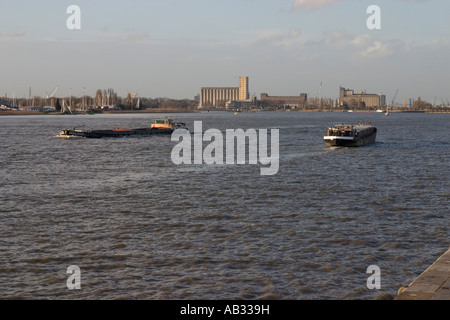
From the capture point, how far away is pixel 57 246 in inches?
922

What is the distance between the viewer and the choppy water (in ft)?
62.2

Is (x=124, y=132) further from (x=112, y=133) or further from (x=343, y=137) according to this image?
(x=343, y=137)

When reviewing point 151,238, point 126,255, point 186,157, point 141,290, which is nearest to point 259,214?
point 151,238

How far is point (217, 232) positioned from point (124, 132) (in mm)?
85348

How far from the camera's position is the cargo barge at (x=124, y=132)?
333ft

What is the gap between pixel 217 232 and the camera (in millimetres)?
26141

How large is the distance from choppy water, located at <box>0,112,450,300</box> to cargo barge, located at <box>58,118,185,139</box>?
51.9m

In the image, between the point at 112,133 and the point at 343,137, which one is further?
the point at 112,133

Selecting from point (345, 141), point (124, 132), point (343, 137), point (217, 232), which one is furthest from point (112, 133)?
point (217, 232)

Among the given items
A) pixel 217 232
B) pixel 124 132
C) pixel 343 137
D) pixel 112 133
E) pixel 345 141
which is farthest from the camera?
pixel 124 132

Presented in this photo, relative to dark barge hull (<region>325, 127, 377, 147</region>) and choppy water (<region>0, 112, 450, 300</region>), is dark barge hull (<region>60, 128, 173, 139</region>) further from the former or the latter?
choppy water (<region>0, 112, 450, 300</region>)

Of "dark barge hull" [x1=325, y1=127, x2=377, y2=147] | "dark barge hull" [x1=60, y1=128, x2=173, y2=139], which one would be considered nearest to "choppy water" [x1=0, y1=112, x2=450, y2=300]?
"dark barge hull" [x1=325, y1=127, x2=377, y2=147]

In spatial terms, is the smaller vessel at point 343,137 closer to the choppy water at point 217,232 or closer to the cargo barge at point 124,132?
the choppy water at point 217,232

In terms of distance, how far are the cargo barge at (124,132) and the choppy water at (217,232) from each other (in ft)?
170
